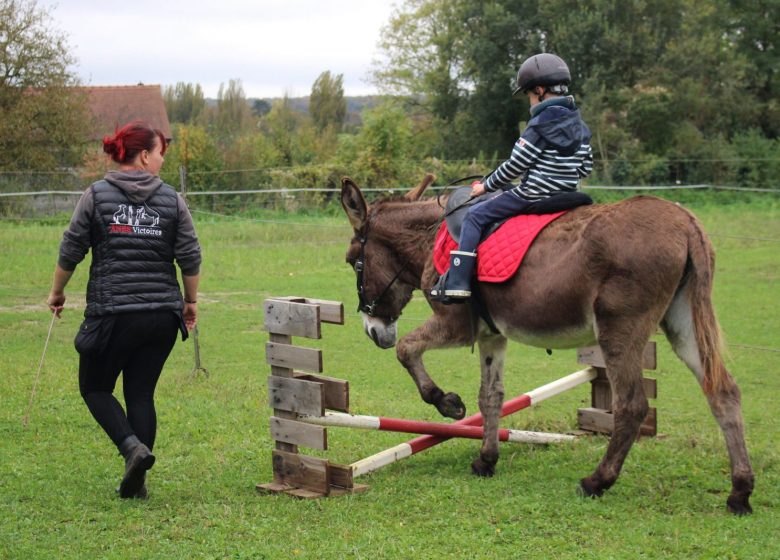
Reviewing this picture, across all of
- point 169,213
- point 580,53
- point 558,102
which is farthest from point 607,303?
point 580,53

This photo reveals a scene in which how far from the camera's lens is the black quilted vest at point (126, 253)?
5277 millimetres

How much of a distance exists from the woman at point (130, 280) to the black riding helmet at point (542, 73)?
226 cm

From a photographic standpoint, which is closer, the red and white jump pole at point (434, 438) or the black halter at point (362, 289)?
the red and white jump pole at point (434, 438)

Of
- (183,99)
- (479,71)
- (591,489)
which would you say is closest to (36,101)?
(479,71)

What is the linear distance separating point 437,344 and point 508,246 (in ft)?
2.85

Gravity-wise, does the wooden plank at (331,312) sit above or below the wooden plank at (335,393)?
above

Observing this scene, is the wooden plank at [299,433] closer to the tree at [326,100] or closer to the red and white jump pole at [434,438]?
the red and white jump pole at [434,438]

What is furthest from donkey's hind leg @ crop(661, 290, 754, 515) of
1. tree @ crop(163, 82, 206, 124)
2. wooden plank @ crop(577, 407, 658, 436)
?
tree @ crop(163, 82, 206, 124)

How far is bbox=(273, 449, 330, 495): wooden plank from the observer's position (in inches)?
224

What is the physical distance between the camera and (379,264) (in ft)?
21.9

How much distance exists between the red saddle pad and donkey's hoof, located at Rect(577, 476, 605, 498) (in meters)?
1.32

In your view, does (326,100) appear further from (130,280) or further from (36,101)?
(130,280)

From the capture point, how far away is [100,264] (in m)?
5.33

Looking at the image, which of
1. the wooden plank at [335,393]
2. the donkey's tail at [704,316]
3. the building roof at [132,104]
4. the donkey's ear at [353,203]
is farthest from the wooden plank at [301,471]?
the building roof at [132,104]
